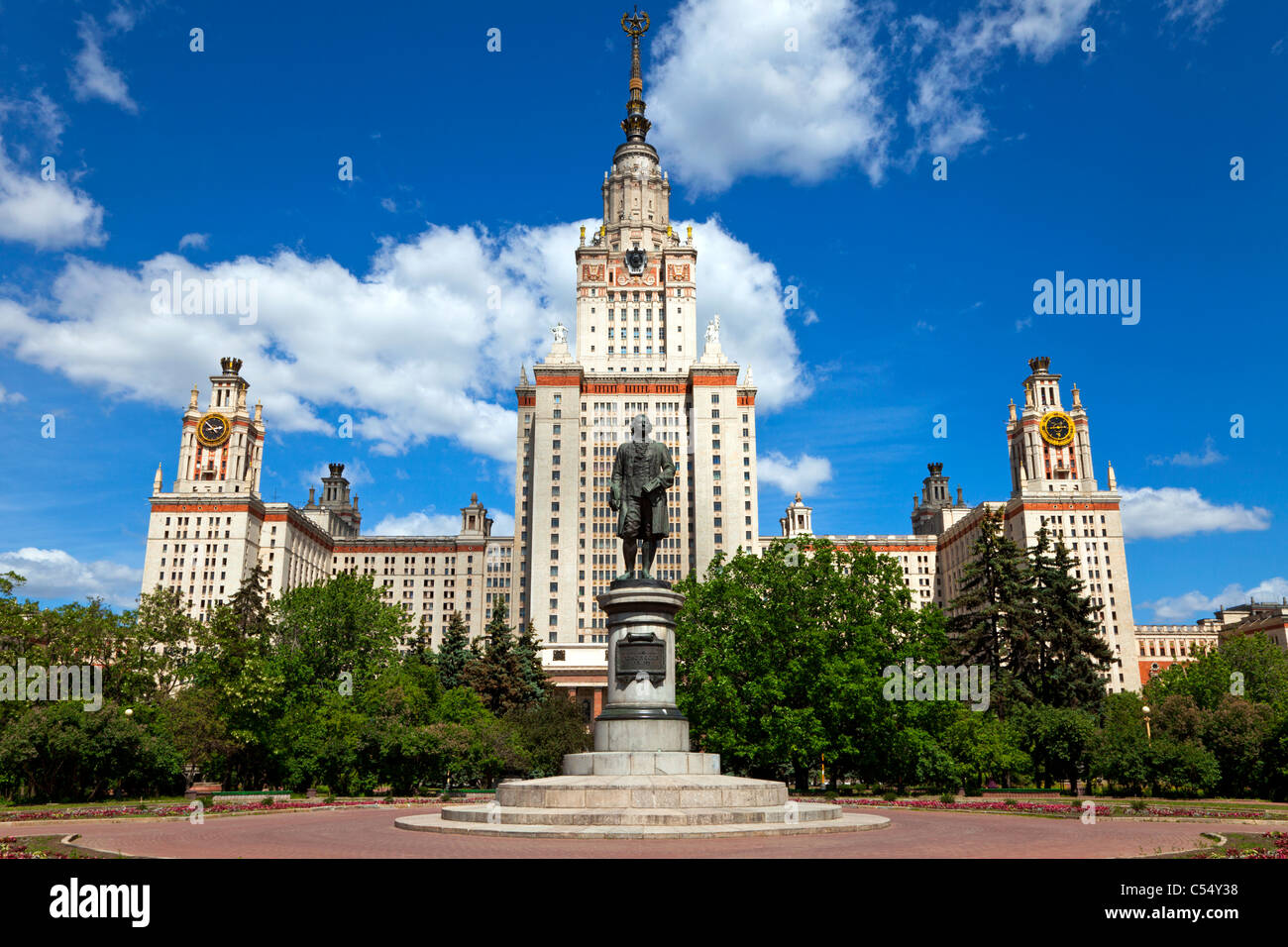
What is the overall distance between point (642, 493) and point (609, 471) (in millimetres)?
112848

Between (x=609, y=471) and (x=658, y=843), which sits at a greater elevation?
(x=609, y=471)

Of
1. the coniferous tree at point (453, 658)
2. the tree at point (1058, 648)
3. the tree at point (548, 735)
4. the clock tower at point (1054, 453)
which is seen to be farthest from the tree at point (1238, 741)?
the clock tower at point (1054, 453)

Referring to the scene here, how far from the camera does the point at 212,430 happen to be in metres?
142

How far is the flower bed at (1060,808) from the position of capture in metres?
27.4

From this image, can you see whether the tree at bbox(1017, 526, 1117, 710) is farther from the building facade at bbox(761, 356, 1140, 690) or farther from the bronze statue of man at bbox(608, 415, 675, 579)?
the building facade at bbox(761, 356, 1140, 690)

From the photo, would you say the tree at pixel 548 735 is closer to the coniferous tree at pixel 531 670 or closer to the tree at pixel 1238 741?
the coniferous tree at pixel 531 670

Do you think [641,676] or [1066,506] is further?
[1066,506]

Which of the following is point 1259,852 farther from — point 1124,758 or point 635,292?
point 635,292

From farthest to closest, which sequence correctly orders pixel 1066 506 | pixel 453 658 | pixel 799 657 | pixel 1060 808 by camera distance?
1. pixel 1066 506
2. pixel 453 658
3. pixel 799 657
4. pixel 1060 808

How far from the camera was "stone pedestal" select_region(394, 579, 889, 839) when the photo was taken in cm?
1748

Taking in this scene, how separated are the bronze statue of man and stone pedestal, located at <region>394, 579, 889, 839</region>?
6.10ft

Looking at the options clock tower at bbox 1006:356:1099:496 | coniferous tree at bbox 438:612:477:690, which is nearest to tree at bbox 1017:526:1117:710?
coniferous tree at bbox 438:612:477:690

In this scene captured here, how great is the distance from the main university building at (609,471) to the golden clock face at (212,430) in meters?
0.21

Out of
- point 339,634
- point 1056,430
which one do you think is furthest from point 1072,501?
point 339,634
